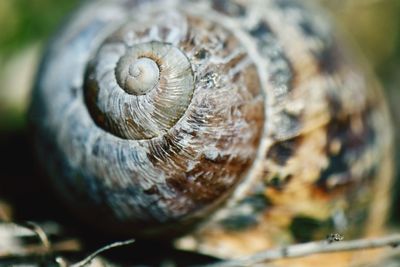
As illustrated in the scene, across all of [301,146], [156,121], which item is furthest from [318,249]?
[156,121]

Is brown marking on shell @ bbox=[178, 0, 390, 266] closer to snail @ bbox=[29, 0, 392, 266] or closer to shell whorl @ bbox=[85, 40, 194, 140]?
snail @ bbox=[29, 0, 392, 266]

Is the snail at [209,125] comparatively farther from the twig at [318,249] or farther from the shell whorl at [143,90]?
the twig at [318,249]

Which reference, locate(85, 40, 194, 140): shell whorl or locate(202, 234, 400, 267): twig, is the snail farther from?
locate(202, 234, 400, 267): twig

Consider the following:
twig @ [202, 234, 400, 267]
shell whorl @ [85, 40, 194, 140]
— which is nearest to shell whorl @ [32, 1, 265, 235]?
shell whorl @ [85, 40, 194, 140]

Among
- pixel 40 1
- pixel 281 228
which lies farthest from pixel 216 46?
pixel 40 1

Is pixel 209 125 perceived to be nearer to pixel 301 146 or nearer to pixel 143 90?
pixel 143 90

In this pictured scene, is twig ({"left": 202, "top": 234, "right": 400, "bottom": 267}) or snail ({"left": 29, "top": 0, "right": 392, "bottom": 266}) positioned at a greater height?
snail ({"left": 29, "top": 0, "right": 392, "bottom": 266})

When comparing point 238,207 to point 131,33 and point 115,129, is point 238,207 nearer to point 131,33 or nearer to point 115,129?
point 115,129

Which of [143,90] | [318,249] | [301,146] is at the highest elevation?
[143,90]

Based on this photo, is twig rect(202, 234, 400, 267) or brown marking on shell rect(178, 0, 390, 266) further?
brown marking on shell rect(178, 0, 390, 266)
